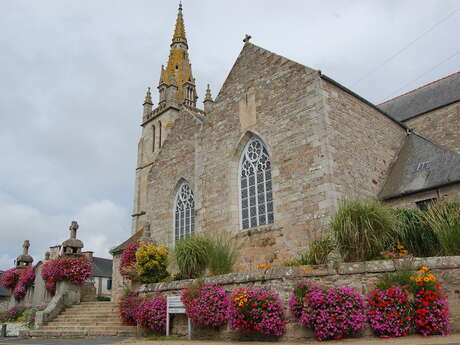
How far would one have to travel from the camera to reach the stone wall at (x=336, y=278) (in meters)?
6.98

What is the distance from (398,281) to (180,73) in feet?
117

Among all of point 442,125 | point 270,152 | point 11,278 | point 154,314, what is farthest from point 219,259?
point 11,278

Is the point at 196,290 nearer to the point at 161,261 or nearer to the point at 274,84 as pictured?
the point at 161,261

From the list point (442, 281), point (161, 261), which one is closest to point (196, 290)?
point (161, 261)

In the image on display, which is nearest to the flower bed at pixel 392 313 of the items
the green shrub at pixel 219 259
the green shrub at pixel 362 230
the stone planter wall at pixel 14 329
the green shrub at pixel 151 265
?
the green shrub at pixel 362 230

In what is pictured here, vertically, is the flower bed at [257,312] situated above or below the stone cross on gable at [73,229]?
below

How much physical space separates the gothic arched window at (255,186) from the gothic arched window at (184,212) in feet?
13.3

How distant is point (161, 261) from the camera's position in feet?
39.4

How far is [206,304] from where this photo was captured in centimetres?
880

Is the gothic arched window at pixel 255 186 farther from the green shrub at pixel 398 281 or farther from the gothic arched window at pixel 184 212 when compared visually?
the green shrub at pixel 398 281

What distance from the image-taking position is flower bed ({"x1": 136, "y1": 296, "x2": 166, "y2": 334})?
10062 millimetres

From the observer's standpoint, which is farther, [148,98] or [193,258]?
[148,98]

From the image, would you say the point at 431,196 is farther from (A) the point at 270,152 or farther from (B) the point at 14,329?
(B) the point at 14,329

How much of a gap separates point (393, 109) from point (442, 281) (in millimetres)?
17055
